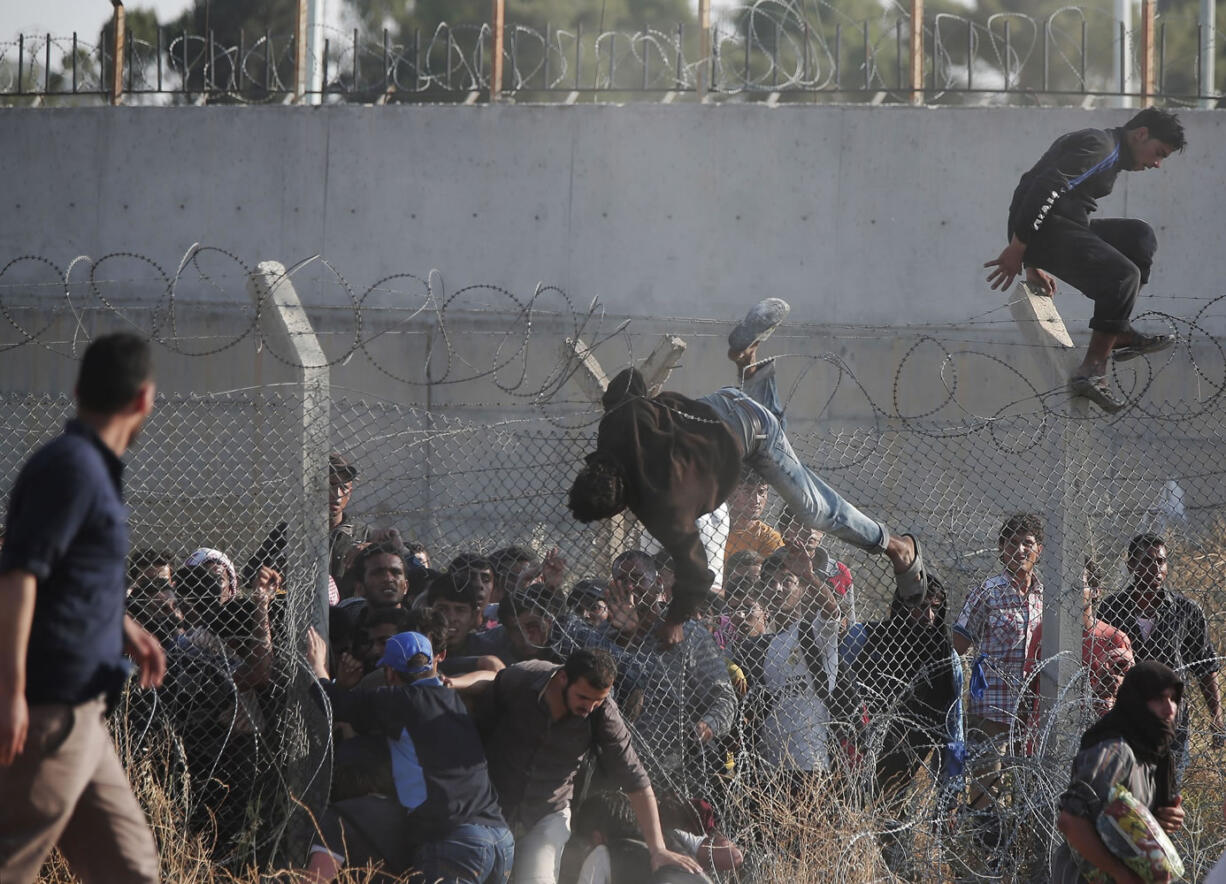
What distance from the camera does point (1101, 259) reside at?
5.77 m

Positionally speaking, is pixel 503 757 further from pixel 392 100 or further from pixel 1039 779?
pixel 392 100

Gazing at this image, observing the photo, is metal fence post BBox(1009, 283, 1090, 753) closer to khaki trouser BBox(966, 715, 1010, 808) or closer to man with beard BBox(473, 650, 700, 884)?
khaki trouser BBox(966, 715, 1010, 808)

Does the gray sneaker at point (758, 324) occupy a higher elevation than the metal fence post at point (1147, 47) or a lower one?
lower

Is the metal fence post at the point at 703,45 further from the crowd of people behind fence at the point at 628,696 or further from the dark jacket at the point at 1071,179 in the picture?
the crowd of people behind fence at the point at 628,696

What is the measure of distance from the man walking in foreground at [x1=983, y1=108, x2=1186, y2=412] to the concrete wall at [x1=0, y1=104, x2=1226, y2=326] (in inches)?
215

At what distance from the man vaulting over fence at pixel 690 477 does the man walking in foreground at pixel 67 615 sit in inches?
77.8

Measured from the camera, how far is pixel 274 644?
452 cm

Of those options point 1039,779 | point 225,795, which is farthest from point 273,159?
point 1039,779

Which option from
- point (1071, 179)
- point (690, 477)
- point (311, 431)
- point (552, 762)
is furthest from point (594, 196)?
point (552, 762)

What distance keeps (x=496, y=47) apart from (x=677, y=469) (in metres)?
8.22

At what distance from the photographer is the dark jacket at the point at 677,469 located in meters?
4.59

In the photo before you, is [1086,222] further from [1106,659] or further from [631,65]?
[631,65]

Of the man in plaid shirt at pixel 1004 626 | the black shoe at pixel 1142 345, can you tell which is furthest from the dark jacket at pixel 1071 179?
the man in plaid shirt at pixel 1004 626

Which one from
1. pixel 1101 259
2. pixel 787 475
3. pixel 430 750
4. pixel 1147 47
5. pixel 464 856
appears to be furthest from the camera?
pixel 1147 47
